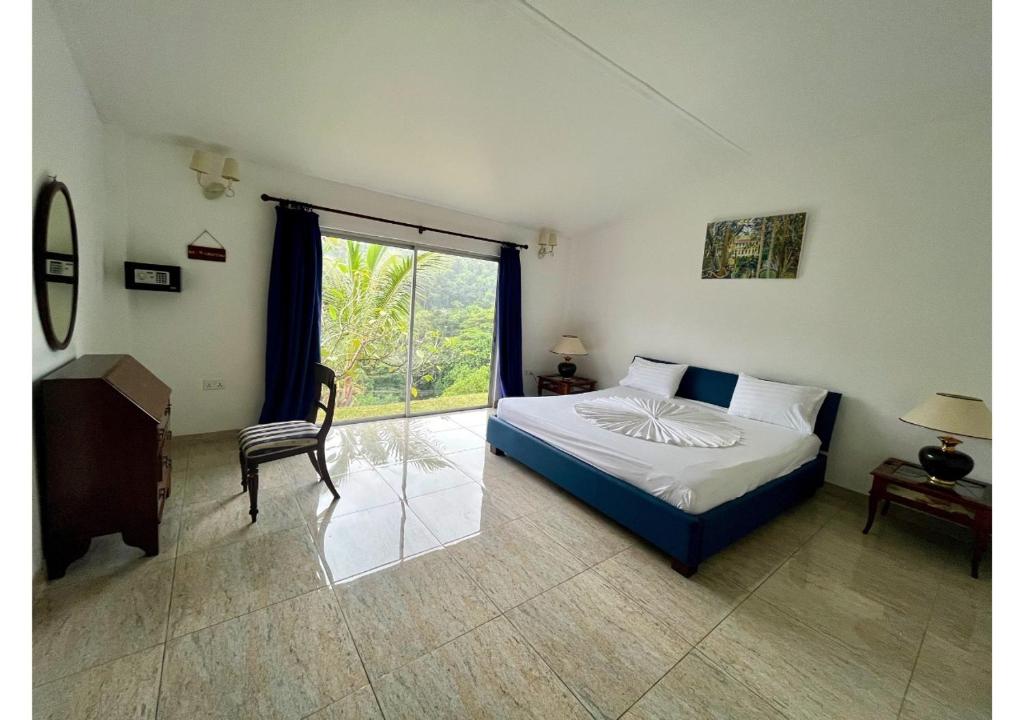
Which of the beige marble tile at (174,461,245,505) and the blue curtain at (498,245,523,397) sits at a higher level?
the blue curtain at (498,245,523,397)

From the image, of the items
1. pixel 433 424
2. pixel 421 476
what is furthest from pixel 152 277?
pixel 433 424

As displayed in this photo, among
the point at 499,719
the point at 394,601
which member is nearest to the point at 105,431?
the point at 394,601

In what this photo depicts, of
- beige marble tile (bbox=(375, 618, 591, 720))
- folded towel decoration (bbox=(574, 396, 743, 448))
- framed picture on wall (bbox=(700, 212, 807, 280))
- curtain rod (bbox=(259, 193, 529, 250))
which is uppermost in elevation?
curtain rod (bbox=(259, 193, 529, 250))

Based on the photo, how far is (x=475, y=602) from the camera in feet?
5.91

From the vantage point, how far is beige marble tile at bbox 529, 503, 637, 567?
2.23 metres

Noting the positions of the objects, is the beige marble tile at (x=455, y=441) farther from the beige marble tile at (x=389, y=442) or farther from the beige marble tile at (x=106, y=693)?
the beige marble tile at (x=106, y=693)

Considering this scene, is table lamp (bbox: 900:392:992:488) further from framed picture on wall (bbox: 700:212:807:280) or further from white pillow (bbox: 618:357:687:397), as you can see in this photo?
white pillow (bbox: 618:357:687:397)

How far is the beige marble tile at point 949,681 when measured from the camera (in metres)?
1.47

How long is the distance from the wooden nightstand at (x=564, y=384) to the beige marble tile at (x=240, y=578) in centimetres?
336

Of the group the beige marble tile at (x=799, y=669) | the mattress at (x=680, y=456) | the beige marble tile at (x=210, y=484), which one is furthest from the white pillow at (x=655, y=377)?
the beige marble tile at (x=210, y=484)

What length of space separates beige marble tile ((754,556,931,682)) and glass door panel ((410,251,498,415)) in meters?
3.58

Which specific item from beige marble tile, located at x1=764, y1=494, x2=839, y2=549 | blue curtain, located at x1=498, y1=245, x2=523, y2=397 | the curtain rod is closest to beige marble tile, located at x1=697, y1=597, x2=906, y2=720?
beige marble tile, located at x1=764, y1=494, x2=839, y2=549
